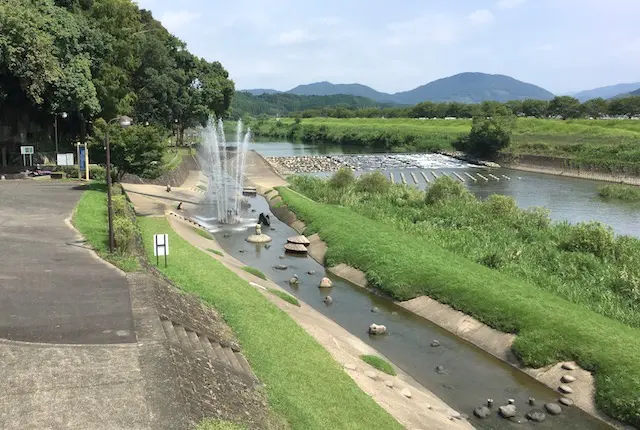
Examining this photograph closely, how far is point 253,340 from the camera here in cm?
1639

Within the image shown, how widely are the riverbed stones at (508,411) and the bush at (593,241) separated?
48.4ft

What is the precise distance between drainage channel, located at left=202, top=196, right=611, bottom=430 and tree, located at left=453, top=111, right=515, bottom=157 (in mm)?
78555

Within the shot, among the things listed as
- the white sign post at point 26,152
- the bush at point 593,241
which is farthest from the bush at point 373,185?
the white sign post at point 26,152

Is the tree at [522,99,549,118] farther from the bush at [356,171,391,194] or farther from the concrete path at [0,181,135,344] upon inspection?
the concrete path at [0,181,135,344]

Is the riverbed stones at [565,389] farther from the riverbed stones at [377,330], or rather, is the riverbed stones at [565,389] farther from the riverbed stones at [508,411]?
the riverbed stones at [377,330]

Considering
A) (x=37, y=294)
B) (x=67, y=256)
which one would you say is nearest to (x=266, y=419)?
(x=37, y=294)

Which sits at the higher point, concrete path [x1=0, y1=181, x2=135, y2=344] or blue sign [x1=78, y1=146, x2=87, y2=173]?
blue sign [x1=78, y1=146, x2=87, y2=173]

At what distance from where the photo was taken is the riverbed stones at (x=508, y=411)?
16.8 metres

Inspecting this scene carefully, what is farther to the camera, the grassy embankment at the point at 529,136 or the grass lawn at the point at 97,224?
the grassy embankment at the point at 529,136

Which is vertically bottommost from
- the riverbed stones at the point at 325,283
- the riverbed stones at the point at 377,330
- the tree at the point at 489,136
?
the riverbed stones at the point at 377,330

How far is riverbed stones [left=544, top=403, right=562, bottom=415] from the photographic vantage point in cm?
1714

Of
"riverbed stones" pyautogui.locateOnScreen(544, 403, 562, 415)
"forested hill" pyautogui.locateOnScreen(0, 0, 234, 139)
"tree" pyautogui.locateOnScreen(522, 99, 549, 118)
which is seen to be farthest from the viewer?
"tree" pyautogui.locateOnScreen(522, 99, 549, 118)

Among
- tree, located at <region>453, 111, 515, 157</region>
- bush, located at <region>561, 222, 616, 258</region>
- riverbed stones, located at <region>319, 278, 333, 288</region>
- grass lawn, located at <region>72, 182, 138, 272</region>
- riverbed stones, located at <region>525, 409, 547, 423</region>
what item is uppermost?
tree, located at <region>453, 111, 515, 157</region>

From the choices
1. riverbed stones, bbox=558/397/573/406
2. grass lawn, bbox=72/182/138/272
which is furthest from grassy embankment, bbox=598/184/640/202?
grass lawn, bbox=72/182/138/272
